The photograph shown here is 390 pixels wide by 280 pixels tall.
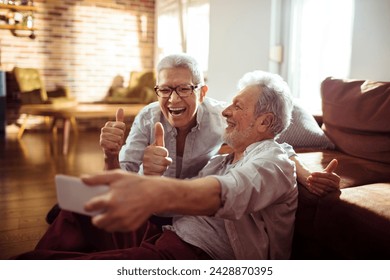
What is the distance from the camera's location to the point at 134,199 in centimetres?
60

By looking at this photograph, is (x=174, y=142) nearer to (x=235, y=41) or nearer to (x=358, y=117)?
(x=358, y=117)

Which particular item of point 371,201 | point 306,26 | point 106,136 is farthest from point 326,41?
point 106,136

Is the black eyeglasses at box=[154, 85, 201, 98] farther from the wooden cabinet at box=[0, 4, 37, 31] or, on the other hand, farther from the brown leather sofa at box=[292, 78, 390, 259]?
the wooden cabinet at box=[0, 4, 37, 31]

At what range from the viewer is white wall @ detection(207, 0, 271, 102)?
306 cm

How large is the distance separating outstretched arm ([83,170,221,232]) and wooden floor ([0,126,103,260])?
1356 mm

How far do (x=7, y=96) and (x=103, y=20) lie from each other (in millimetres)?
1755

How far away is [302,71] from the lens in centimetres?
311

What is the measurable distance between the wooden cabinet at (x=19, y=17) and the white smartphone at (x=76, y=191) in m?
5.29

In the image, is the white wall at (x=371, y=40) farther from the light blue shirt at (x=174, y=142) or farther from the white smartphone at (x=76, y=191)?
the white smartphone at (x=76, y=191)

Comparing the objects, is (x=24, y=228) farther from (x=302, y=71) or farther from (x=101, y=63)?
(x=101, y=63)

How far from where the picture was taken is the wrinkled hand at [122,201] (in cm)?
57

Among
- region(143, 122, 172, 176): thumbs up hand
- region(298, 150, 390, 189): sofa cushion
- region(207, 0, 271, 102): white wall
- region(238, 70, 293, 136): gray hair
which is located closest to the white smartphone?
region(143, 122, 172, 176): thumbs up hand

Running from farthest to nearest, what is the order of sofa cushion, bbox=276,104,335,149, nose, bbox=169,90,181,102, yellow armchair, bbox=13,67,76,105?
yellow armchair, bbox=13,67,76,105, sofa cushion, bbox=276,104,335,149, nose, bbox=169,90,181,102

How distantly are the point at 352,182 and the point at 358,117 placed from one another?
55 cm
